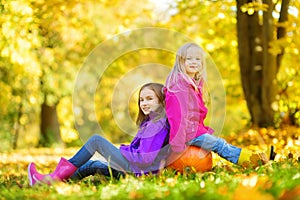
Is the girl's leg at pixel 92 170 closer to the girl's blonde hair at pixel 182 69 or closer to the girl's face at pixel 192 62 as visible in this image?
the girl's blonde hair at pixel 182 69

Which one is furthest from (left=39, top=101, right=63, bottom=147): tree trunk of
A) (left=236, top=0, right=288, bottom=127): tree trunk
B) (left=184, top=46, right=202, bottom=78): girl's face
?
(left=184, top=46, right=202, bottom=78): girl's face

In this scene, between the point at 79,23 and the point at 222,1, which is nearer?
the point at 222,1

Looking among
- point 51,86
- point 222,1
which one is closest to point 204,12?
point 222,1

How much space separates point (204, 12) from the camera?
30.4ft

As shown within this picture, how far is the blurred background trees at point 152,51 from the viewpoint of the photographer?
26.1ft

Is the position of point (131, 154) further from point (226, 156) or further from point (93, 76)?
point (93, 76)

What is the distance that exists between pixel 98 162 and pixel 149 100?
0.63m

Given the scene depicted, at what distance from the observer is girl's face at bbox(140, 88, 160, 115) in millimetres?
4156

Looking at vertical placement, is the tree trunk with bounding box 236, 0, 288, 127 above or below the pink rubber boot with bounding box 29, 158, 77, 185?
above

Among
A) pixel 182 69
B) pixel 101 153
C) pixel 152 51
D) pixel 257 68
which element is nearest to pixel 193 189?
pixel 101 153

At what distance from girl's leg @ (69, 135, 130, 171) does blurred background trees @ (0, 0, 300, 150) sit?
132 inches

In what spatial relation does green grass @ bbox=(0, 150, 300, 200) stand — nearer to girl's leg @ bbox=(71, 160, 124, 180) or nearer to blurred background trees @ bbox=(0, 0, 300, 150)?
girl's leg @ bbox=(71, 160, 124, 180)

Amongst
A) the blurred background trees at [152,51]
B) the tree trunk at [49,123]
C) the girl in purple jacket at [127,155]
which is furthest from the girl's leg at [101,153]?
the tree trunk at [49,123]

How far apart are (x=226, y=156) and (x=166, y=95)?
640 millimetres
